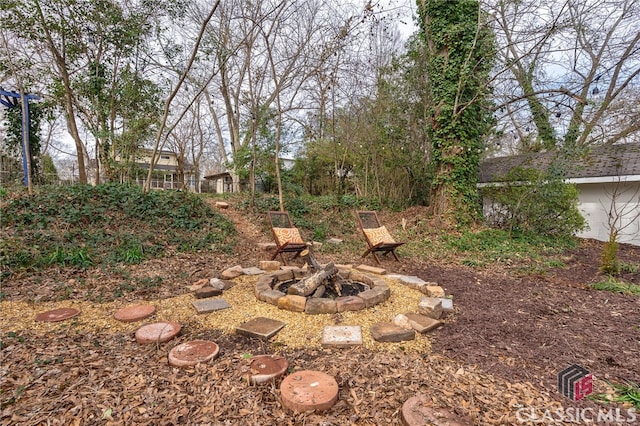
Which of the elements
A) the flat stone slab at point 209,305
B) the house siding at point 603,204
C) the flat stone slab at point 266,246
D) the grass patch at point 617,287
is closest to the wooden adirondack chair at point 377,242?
the flat stone slab at point 266,246

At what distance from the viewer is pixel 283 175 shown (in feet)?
31.6

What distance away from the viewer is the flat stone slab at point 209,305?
277 centimetres

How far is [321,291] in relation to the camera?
3.01m

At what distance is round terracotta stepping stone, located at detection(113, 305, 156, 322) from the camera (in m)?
2.56

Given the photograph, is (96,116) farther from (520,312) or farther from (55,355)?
(520,312)

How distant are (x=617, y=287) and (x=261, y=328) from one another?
13.3 ft

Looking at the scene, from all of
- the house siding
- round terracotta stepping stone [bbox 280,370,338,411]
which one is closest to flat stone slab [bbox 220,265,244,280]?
round terracotta stepping stone [bbox 280,370,338,411]

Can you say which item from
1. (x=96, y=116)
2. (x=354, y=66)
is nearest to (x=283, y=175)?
(x=354, y=66)

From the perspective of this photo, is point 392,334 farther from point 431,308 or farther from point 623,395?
point 623,395

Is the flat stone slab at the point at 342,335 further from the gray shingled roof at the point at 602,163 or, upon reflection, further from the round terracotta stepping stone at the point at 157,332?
the gray shingled roof at the point at 602,163

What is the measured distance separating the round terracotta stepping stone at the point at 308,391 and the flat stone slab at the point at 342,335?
408 mm

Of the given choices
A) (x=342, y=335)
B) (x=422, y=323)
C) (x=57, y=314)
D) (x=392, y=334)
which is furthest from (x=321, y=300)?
(x=57, y=314)

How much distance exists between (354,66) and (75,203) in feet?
23.2


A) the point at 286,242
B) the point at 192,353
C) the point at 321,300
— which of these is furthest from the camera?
the point at 286,242
